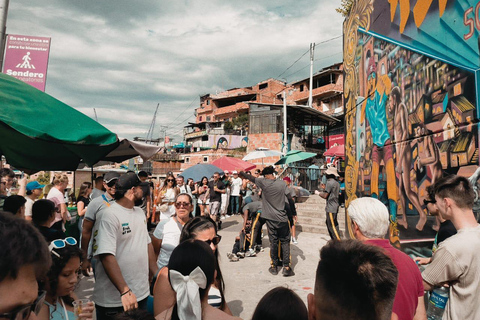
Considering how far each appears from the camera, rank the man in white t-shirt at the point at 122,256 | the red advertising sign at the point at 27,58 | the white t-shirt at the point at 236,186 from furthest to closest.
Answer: the white t-shirt at the point at 236,186, the red advertising sign at the point at 27,58, the man in white t-shirt at the point at 122,256

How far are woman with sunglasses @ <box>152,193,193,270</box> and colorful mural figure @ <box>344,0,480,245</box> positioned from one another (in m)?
2.90

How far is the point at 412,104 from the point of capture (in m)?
3.71

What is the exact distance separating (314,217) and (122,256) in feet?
30.5

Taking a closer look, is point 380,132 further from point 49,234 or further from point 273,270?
point 49,234

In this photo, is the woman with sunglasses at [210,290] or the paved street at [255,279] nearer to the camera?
the woman with sunglasses at [210,290]

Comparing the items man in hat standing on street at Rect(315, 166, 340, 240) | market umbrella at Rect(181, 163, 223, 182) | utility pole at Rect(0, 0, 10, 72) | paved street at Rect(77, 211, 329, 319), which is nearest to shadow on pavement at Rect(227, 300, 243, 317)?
paved street at Rect(77, 211, 329, 319)

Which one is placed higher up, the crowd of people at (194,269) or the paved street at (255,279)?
the crowd of people at (194,269)

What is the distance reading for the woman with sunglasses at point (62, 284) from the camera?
6.05ft

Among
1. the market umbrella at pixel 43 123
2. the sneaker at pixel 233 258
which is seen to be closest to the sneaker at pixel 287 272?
the sneaker at pixel 233 258

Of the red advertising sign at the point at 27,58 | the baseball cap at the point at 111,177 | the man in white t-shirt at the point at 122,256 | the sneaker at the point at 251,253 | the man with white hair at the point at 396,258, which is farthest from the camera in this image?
the sneaker at the point at 251,253

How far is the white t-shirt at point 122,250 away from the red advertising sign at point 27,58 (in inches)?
183

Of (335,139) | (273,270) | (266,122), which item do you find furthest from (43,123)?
(335,139)

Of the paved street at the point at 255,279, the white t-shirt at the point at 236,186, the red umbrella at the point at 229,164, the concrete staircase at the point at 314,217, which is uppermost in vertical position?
the red umbrella at the point at 229,164

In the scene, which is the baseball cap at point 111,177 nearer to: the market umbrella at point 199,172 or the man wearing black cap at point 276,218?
the man wearing black cap at point 276,218
